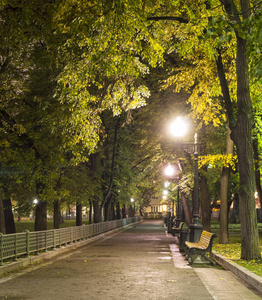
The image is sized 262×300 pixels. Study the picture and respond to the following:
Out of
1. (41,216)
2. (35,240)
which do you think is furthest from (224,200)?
(35,240)

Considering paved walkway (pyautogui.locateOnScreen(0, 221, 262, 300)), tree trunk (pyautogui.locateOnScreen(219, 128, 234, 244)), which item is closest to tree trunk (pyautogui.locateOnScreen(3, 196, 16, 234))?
tree trunk (pyautogui.locateOnScreen(219, 128, 234, 244))

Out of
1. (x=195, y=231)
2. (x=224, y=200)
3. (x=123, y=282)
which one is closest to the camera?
(x=123, y=282)

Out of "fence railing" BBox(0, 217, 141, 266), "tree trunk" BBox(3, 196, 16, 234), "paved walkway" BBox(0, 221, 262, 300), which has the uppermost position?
"tree trunk" BBox(3, 196, 16, 234)

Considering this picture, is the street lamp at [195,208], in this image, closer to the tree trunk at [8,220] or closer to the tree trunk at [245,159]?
the tree trunk at [245,159]

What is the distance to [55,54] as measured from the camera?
1437 cm

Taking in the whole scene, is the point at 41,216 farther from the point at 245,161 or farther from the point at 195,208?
the point at 245,161

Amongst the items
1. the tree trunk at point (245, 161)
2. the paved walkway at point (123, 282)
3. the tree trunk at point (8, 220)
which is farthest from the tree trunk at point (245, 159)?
the tree trunk at point (8, 220)

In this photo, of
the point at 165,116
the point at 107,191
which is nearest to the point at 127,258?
the point at 165,116

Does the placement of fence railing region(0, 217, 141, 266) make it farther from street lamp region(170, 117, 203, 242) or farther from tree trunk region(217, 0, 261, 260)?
tree trunk region(217, 0, 261, 260)

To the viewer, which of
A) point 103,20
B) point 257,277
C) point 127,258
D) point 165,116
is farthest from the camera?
point 165,116

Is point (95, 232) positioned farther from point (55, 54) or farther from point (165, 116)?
point (55, 54)

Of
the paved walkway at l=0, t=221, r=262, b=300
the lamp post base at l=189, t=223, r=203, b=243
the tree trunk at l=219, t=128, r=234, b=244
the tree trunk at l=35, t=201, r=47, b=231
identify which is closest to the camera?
the paved walkway at l=0, t=221, r=262, b=300

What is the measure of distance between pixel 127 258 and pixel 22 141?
22.7ft

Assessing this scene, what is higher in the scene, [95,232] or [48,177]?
[48,177]
